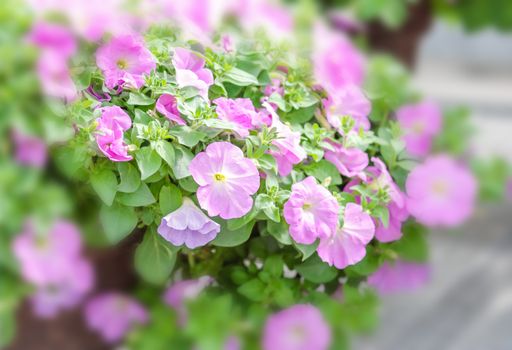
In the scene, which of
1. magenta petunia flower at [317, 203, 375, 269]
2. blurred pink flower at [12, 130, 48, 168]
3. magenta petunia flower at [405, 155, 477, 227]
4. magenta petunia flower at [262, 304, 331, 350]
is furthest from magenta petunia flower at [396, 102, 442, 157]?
magenta petunia flower at [317, 203, 375, 269]

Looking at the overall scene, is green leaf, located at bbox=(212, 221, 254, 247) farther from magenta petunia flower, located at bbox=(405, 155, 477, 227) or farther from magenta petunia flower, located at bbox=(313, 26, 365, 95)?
magenta petunia flower, located at bbox=(405, 155, 477, 227)

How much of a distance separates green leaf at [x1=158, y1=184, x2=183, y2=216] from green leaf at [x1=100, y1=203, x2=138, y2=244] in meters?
0.02

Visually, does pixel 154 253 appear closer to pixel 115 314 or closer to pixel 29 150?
pixel 29 150

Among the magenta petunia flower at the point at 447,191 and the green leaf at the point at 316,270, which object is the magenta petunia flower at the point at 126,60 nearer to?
the green leaf at the point at 316,270

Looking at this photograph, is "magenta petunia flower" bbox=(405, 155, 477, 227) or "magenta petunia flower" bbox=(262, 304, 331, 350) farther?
"magenta petunia flower" bbox=(405, 155, 477, 227)

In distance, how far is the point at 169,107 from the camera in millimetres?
507

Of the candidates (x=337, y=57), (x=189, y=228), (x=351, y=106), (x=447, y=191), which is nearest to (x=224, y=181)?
(x=189, y=228)

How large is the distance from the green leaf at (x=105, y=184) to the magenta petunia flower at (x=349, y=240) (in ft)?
0.48

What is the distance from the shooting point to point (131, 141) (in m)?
0.48

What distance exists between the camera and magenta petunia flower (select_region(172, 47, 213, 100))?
0.51 metres

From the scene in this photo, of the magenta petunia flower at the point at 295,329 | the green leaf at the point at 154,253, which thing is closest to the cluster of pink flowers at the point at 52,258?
the magenta petunia flower at the point at 295,329

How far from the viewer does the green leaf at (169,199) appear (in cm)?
48

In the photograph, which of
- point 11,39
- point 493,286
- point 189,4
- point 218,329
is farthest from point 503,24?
point 11,39

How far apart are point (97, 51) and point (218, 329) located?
2.07 ft
